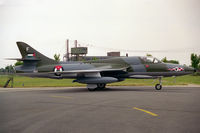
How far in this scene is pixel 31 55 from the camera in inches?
750

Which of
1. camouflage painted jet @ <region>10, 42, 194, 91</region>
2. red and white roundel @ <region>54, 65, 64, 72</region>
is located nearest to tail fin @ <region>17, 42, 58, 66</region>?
camouflage painted jet @ <region>10, 42, 194, 91</region>

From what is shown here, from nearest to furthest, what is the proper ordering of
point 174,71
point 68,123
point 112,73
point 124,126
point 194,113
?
point 124,126 < point 68,123 < point 194,113 < point 174,71 < point 112,73

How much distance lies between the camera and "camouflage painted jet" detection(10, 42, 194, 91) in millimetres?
17094

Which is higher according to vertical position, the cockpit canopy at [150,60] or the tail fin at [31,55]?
the tail fin at [31,55]

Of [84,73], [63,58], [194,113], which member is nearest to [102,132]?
[194,113]

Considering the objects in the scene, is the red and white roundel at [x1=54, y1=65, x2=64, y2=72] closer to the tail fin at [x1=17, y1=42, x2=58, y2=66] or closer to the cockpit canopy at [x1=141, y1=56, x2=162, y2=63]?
the tail fin at [x1=17, y1=42, x2=58, y2=66]

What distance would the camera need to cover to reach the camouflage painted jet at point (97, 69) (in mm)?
17094

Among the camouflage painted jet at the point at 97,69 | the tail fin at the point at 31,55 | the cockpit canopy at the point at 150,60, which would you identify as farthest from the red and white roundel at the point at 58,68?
the cockpit canopy at the point at 150,60

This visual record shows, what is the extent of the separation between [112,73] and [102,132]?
44.4 ft

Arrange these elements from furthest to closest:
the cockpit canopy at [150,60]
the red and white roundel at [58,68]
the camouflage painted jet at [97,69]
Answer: the red and white roundel at [58,68] < the cockpit canopy at [150,60] < the camouflage painted jet at [97,69]

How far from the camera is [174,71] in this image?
1714 centimetres

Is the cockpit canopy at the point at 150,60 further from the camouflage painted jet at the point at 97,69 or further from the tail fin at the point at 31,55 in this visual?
the tail fin at the point at 31,55

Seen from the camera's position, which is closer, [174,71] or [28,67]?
[174,71]

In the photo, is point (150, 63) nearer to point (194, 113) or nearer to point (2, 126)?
point (194, 113)
